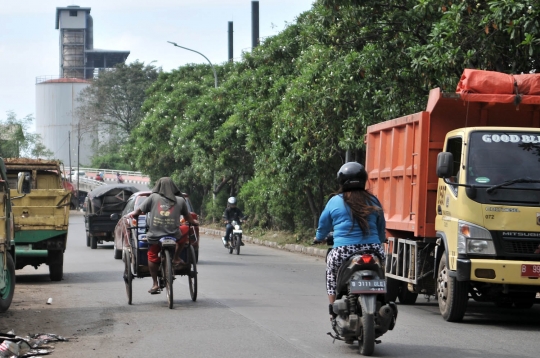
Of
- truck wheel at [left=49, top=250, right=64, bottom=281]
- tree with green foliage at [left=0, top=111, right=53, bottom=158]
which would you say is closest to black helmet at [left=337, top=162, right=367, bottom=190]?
truck wheel at [left=49, top=250, right=64, bottom=281]

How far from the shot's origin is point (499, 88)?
11953mm

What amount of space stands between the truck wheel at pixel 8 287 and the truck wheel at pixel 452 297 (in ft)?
18.9

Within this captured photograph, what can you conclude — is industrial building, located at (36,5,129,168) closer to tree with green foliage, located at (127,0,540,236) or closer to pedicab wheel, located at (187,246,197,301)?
tree with green foliage, located at (127,0,540,236)

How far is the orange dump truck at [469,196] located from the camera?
1074 cm

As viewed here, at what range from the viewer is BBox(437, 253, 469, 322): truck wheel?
11.1 m

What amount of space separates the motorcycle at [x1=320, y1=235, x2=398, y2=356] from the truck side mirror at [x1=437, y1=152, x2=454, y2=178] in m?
2.32

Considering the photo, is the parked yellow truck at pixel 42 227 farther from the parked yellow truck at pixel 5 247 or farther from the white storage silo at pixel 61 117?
the white storage silo at pixel 61 117

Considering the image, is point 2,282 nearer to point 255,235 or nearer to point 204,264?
point 204,264

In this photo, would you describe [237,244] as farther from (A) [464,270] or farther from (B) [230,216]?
(A) [464,270]

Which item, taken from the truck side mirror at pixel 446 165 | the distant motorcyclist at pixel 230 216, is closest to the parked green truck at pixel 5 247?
the truck side mirror at pixel 446 165

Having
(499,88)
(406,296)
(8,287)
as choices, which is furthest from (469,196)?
(8,287)

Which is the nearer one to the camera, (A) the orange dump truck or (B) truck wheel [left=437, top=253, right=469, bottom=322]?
(A) the orange dump truck

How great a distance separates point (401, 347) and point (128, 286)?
5117 mm

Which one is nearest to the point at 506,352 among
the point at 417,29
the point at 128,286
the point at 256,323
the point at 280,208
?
the point at 256,323
